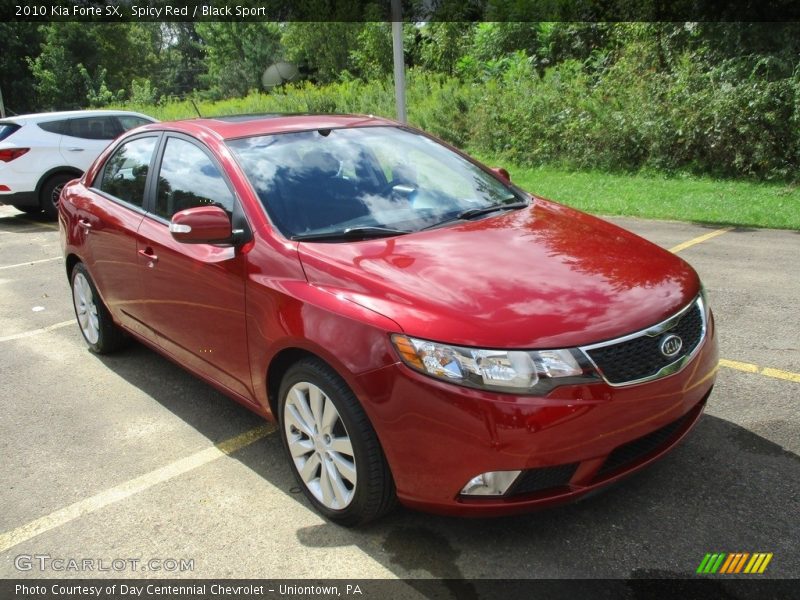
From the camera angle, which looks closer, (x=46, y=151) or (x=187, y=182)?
(x=187, y=182)

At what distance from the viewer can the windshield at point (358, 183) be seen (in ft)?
11.3

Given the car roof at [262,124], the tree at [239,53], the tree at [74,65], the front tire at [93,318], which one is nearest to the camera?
the car roof at [262,124]

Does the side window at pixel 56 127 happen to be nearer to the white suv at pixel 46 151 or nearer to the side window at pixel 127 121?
the white suv at pixel 46 151

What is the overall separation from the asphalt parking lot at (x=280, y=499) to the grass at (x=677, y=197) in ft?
14.5

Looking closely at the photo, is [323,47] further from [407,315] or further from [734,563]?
[734,563]

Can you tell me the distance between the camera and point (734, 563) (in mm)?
2670

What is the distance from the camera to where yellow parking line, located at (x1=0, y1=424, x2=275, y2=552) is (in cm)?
319

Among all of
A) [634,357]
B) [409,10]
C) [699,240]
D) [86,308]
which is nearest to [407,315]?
[634,357]

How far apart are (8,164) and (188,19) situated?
6030cm

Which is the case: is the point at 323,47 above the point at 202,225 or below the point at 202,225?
above

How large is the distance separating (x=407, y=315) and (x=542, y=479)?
763 millimetres

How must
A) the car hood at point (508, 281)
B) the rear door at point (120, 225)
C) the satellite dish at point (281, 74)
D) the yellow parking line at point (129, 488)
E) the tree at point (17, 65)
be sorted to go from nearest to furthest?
the car hood at point (508, 281) < the yellow parking line at point (129, 488) < the rear door at point (120, 225) < the satellite dish at point (281, 74) < the tree at point (17, 65)

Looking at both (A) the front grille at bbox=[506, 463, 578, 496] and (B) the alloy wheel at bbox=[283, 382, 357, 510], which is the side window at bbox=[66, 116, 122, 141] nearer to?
(B) the alloy wheel at bbox=[283, 382, 357, 510]

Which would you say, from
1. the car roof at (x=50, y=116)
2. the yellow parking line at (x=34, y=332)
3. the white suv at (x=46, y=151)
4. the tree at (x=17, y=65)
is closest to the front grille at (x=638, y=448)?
the yellow parking line at (x=34, y=332)
